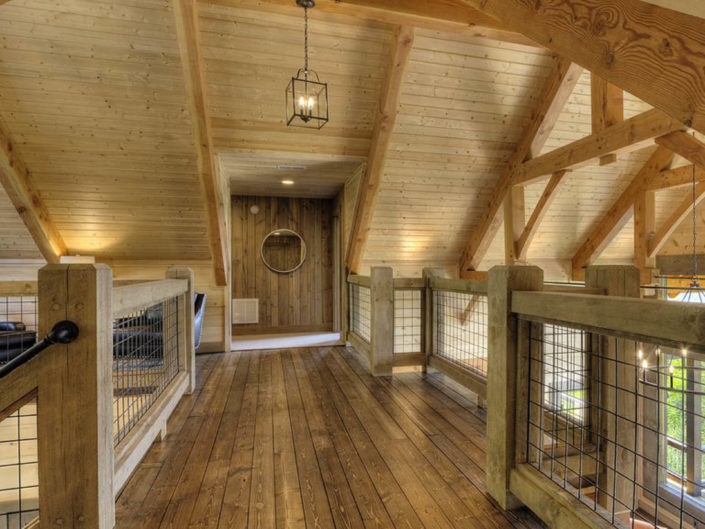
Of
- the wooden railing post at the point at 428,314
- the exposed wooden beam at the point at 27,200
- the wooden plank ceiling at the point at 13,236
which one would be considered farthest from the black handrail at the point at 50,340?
the wooden plank ceiling at the point at 13,236

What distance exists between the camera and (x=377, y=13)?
2.84m

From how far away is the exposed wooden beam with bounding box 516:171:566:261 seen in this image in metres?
4.40

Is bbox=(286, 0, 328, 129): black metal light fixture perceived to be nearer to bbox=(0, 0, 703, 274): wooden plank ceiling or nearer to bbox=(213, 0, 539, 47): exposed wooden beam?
bbox=(0, 0, 703, 274): wooden plank ceiling

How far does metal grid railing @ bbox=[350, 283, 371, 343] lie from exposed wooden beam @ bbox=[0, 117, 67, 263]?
362 centimetres

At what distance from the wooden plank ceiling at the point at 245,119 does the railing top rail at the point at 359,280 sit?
60cm

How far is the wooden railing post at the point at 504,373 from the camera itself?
164 centimetres

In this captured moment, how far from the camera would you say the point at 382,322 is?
3.65m

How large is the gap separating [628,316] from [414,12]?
272cm

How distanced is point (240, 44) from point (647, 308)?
3572 mm

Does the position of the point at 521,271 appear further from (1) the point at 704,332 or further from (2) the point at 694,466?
(2) the point at 694,466

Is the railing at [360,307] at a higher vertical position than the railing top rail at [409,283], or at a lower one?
lower

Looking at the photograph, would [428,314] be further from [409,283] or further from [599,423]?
[599,423]

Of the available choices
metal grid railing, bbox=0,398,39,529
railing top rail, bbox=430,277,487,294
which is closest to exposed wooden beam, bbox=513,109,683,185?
railing top rail, bbox=430,277,487,294

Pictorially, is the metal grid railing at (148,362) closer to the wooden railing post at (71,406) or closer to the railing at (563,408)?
the wooden railing post at (71,406)
